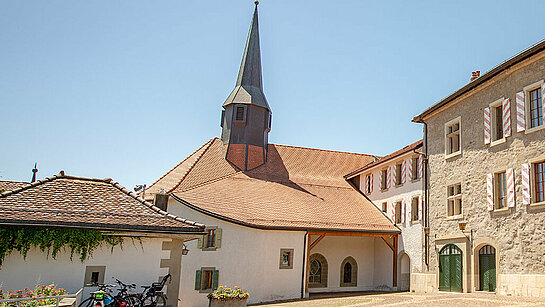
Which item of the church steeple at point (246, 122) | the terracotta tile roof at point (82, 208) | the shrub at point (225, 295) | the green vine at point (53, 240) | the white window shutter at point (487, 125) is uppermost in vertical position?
the church steeple at point (246, 122)

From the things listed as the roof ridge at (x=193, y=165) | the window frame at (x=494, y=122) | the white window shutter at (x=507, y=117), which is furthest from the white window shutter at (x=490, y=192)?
the roof ridge at (x=193, y=165)

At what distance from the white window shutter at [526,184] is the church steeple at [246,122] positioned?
1370 centimetres

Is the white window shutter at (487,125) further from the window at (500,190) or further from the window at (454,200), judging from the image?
the window at (454,200)

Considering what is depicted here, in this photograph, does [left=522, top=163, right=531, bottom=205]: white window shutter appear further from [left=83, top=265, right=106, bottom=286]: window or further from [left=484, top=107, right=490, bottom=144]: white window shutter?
[left=83, top=265, right=106, bottom=286]: window

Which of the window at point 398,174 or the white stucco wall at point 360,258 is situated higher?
the window at point 398,174

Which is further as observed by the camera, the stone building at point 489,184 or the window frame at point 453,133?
the window frame at point 453,133

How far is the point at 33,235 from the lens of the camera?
322 inches

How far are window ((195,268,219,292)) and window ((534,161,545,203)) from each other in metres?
10.9

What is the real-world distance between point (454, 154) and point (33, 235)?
13442 millimetres

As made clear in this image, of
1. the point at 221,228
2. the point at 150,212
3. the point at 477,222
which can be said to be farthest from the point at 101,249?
the point at 477,222

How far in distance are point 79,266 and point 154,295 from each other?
1430 mm

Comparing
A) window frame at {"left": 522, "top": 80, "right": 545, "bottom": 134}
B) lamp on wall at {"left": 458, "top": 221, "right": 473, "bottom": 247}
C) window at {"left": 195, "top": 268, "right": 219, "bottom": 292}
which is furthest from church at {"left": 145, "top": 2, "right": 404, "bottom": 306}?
window frame at {"left": 522, "top": 80, "right": 545, "bottom": 134}

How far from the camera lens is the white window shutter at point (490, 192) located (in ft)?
47.2

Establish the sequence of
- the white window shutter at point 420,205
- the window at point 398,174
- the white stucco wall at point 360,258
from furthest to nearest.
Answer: the white stucco wall at point 360,258
the window at point 398,174
the white window shutter at point 420,205
